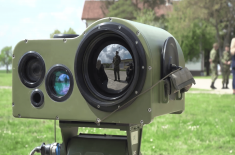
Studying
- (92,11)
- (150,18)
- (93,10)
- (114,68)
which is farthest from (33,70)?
(93,10)

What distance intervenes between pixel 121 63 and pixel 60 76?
599 mm

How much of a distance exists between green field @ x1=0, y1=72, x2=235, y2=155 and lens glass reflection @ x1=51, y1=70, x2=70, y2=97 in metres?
1.71

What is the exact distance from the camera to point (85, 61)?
2.71 meters

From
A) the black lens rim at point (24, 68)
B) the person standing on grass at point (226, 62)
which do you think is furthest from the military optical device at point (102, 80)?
the person standing on grass at point (226, 62)

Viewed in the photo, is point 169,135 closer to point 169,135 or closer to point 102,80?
point 169,135

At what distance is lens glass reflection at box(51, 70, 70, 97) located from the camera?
2879mm

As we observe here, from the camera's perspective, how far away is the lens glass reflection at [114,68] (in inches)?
102

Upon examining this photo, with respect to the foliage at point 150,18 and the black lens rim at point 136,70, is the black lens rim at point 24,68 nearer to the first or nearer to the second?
the black lens rim at point 136,70

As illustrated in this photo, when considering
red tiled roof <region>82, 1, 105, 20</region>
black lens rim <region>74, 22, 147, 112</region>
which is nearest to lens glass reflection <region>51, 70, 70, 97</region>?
black lens rim <region>74, 22, 147, 112</region>

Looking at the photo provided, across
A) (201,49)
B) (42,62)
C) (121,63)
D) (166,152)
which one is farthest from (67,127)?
(201,49)

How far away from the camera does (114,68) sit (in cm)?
265

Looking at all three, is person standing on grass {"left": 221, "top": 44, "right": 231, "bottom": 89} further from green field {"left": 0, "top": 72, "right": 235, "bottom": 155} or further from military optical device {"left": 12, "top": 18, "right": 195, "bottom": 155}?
military optical device {"left": 12, "top": 18, "right": 195, "bottom": 155}

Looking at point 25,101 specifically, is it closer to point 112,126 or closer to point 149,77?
point 112,126

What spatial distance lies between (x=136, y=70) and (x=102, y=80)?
1.32ft
